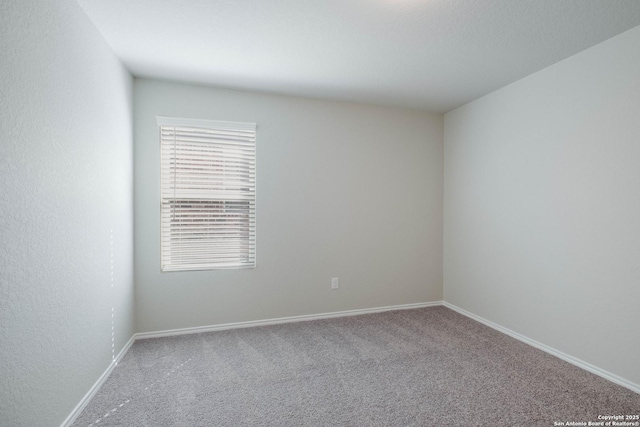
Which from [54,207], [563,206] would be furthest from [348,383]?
[563,206]

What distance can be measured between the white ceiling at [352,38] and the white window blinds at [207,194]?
0.52m

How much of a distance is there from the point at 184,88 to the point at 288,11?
5.30ft

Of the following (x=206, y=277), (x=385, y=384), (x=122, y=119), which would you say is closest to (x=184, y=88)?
(x=122, y=119)

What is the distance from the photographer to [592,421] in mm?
1865

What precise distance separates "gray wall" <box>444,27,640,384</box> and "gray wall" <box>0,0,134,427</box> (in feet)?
11.8

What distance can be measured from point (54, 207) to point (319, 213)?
2.40 metres

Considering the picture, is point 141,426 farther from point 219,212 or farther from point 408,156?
point 408,156

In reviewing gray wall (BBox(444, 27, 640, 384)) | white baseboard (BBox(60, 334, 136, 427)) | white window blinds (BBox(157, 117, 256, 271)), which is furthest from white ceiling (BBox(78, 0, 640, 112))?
white baseboard (BBox(60, 334, 136, 427))

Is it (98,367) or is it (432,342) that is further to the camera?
(432,342)

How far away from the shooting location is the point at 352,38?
7.61 feet

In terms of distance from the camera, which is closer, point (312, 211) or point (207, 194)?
point (207, 194)

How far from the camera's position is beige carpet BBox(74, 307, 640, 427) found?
6.29 ft

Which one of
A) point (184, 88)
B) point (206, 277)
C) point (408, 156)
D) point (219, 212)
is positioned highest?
point (184, 88)

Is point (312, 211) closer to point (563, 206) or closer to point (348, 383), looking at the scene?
point (348, 383)
